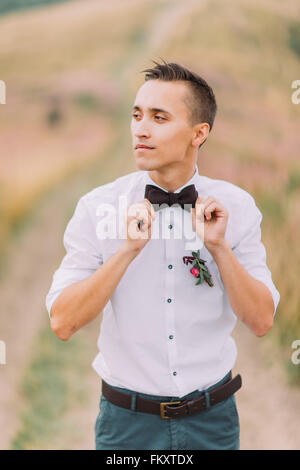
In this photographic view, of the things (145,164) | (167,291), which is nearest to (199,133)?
(145,164)

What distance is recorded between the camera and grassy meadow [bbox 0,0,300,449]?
20.2 ft

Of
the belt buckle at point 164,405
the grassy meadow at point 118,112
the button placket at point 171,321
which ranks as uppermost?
the grassy meadow at point 118,112

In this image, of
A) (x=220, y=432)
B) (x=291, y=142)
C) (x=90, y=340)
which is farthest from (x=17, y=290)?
(x=220, y=432)

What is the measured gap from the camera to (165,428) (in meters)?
2.39

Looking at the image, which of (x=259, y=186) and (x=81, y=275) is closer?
(x=81, y=275)

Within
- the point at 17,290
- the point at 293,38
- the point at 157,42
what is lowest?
the point at 17,290

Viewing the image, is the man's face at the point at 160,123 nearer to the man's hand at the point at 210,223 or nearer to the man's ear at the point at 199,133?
the man's ear at the point at 199,133

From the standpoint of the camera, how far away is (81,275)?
2.32 m

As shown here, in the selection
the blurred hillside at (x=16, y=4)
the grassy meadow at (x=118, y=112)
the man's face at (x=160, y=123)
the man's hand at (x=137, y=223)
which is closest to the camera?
the man's hand at (x=137, y=223)

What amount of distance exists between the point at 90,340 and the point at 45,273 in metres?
1.93

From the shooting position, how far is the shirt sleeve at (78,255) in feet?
7.57

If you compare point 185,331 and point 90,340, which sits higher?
point 185,331

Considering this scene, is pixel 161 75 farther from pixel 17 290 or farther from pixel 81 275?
pixel 17 290

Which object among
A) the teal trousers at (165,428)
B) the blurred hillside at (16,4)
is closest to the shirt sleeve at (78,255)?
the teal trousers at (165,428)
